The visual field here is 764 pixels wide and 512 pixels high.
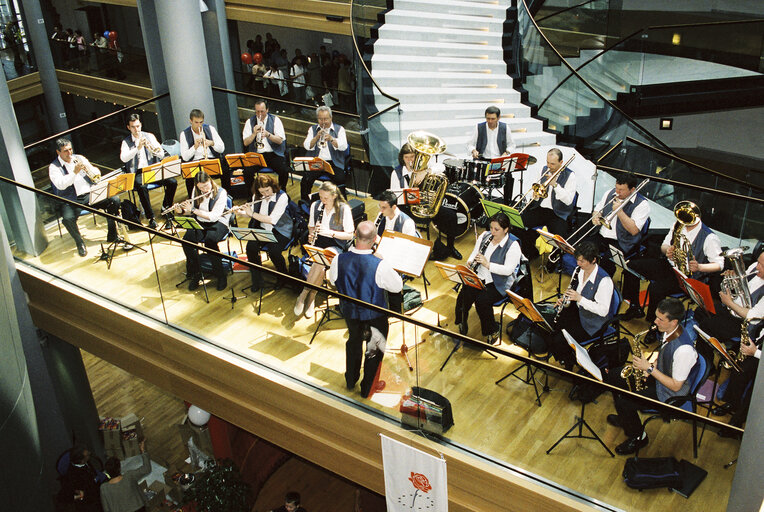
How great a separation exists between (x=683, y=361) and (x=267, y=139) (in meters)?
6.41

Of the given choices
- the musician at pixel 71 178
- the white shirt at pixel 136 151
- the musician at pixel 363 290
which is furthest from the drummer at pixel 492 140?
the musician at pixel 71 178

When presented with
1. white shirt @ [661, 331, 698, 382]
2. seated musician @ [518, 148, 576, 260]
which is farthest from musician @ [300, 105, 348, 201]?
white shirt @ [661, 331, 698, 382]

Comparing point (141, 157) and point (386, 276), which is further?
point (141, 157)

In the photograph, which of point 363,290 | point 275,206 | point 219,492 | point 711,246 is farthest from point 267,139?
point 711,246

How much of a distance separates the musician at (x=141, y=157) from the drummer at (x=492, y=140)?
164 inches

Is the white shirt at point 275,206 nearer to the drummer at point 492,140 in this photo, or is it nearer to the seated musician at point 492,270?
the seated musician at point 492,270

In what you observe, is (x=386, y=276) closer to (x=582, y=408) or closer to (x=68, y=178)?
(x=582, y=408)

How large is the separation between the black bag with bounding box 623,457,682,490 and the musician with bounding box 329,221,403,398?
2.21m

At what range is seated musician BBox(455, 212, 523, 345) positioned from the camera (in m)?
7.33

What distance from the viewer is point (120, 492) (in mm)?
9773

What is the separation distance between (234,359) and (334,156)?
338 cm

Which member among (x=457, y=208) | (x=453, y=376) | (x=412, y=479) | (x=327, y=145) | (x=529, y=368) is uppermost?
(x=327, y=145)

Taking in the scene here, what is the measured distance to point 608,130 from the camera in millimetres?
9773

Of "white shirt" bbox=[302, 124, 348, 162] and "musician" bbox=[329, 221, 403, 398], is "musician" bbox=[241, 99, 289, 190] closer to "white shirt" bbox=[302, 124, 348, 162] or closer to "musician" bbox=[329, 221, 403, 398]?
"white shirt" bbox=[302, 124, 348, 162]
